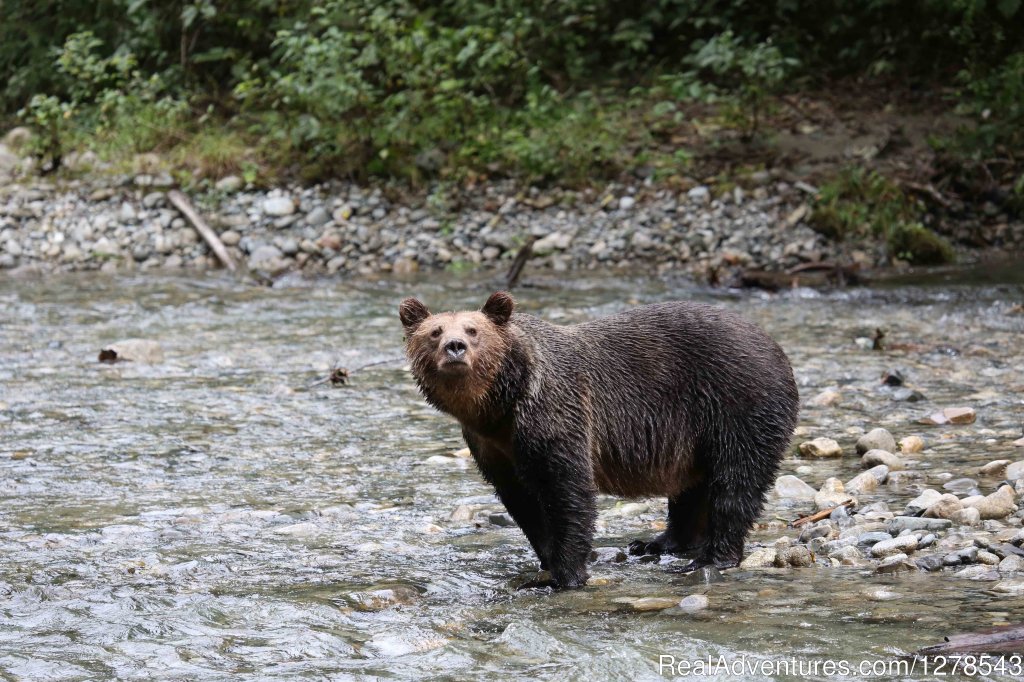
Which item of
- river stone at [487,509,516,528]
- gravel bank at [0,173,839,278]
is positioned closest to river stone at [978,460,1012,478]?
river stone at [487,509,516,528]

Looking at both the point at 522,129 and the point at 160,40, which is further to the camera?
the point at 160,40

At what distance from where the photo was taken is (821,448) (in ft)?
23.8

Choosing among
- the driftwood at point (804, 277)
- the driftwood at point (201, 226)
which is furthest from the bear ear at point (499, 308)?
the driftwood at point (201, 226)

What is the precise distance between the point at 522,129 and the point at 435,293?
4.07 metres

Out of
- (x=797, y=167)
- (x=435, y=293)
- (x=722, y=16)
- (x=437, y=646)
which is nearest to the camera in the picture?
(x=437, y=646)

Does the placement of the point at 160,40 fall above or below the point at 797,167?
above

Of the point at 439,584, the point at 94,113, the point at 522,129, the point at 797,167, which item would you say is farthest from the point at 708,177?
the point at 439,584

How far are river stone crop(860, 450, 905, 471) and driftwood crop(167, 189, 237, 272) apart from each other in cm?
1007

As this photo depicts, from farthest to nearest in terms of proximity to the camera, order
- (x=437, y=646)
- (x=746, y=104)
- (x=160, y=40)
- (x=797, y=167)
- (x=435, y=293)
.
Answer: (x=160, y=40) → (x=746, y=104) → (x=797, y=167) → (x=435, y=293) → (x=437, y=646)

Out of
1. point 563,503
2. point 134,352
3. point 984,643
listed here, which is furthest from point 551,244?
point 984,643

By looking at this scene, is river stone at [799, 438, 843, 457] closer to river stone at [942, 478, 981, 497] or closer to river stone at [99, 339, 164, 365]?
river stone at [942, 478, 981, 497]

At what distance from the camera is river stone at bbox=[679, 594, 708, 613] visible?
15.7 feet

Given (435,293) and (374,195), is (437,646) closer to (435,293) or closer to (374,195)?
(435,293)

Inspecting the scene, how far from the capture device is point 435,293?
1356 centimetres
